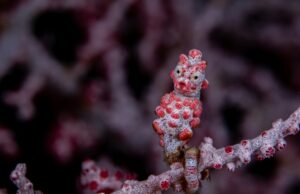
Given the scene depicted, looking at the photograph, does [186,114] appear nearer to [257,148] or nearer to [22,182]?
[257,148]

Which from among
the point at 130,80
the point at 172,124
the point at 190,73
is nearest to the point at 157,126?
the point at 172,124

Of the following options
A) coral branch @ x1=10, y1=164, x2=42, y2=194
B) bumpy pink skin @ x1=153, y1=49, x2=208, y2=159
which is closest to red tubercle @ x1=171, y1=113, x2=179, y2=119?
bumpy pink skin @ x1=153, y1=49, x2=208, y2=159

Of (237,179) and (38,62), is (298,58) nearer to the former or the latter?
(237,179)

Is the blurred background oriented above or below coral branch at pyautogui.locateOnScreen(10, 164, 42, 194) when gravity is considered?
above

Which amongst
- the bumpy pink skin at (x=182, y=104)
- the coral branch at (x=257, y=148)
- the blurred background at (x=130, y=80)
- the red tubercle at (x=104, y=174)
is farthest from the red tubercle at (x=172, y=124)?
the blurred background at (x=130, y=80)

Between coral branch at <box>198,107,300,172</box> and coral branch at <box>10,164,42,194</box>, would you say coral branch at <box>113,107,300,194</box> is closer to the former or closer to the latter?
coral branch at <box>198,107,300,172</box>
